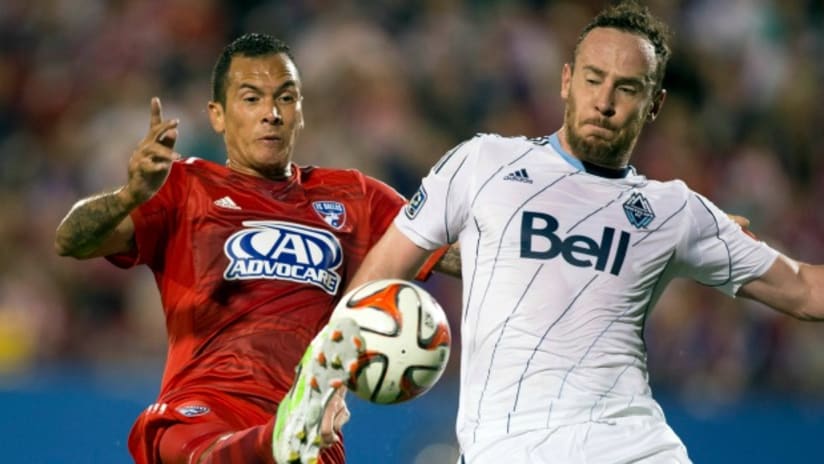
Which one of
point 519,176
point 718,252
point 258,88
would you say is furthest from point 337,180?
point 718,252

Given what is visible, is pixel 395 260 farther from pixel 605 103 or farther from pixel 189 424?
pixel 189 424

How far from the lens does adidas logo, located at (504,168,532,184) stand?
4.37 metres

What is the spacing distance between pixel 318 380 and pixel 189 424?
0.87 m

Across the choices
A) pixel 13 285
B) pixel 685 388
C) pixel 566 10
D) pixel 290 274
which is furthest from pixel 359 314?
pixel 566 10

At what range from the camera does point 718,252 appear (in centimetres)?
445

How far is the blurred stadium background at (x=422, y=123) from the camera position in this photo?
7836 mm

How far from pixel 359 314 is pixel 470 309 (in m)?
0.38

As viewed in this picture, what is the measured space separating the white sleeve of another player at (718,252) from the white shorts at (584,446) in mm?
580

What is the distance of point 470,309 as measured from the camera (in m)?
4.30

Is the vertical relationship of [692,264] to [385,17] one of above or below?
below

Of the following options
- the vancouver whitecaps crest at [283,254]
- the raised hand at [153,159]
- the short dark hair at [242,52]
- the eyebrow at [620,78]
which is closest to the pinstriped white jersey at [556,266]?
the eyebrow at [620,78]

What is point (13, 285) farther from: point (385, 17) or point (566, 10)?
point (566, 10)

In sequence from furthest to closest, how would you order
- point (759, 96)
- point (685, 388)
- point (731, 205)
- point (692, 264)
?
point (759, 96), point (731, 205), point (685, 388), point (692, 264)

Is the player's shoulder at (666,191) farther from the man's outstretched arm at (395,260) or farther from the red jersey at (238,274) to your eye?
the red jersey at (238,274)
